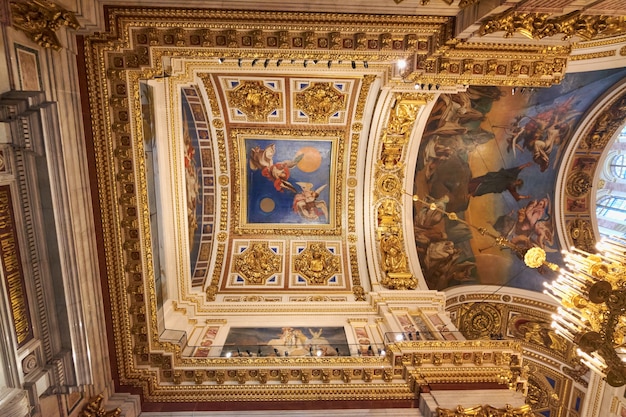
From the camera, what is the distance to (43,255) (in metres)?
5.70

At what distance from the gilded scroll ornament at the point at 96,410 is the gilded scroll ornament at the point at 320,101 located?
304 inches

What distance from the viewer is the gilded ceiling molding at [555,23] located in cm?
468

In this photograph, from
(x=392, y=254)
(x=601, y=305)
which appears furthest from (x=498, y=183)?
(x=601, y=305)

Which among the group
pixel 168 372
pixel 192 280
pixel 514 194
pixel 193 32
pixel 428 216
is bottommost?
pixel 168 372

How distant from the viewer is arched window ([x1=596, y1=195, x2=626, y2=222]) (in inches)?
532

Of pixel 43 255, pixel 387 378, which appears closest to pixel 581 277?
pixel 387 378

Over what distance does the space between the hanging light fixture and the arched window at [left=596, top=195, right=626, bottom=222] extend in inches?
387

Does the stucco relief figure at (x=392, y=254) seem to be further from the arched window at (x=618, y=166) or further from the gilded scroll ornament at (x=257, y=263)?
the arched window at (x=618, y=166)

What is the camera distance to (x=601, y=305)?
5363 millimetres

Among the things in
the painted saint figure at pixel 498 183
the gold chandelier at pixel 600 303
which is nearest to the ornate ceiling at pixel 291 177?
the painted saint figure at pixel 498 183

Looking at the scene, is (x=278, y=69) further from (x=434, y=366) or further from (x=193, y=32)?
(x=434, y=366)

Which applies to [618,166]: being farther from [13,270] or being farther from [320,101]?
[13,270]

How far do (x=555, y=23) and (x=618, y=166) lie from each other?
1276cm

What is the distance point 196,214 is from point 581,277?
28.2 ft
